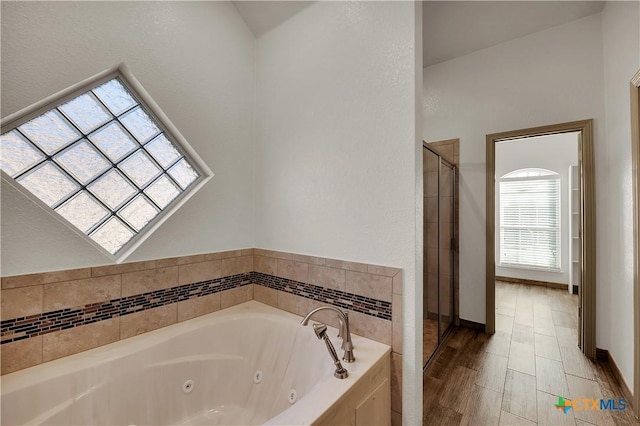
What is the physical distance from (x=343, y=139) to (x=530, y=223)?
495 centimetres

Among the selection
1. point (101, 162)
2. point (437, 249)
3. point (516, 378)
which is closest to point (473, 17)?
point (437, 249)

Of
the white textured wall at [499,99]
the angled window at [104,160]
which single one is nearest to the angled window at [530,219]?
the white textured wall at [499,99]

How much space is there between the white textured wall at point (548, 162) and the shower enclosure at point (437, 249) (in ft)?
9.60

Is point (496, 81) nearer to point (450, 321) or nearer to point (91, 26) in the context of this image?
point (450, 321)

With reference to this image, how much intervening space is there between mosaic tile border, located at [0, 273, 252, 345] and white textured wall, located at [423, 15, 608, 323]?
2.57 m

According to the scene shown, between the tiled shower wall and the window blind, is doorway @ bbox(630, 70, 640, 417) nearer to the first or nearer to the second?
the tiled shower wall

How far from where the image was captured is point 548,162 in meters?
4.67

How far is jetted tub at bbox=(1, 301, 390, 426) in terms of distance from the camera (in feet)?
3.74

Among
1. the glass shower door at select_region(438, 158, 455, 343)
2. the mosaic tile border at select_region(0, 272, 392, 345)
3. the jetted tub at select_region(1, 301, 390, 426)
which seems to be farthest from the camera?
the glass shower door at select_region(438, 158, 455, 343)

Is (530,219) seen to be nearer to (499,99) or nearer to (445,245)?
(499,99)

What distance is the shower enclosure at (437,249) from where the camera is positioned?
7.32 ft

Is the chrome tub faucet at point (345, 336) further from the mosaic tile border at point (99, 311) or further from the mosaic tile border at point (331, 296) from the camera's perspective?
the mosaic tile border at point (99, 311)

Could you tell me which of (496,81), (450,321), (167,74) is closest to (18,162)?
(167,74)

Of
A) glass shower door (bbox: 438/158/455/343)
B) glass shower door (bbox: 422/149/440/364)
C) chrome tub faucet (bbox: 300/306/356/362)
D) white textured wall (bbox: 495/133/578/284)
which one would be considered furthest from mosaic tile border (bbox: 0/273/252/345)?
white textured wall (bbox: 495/133/578/284)
